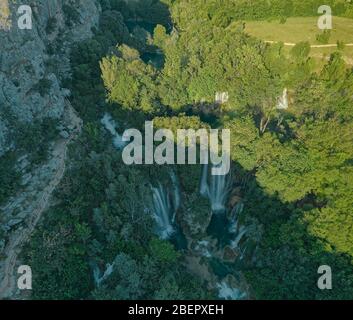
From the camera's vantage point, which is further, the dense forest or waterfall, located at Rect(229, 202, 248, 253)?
waterfall, located at Rect(229, 202, 248, 253)

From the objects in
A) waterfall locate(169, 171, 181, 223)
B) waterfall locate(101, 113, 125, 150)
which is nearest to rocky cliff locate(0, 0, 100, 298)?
waterfall locate(101, 113, 125, 150)

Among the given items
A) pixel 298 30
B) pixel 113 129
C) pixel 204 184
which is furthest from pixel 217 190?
pixel 298 30

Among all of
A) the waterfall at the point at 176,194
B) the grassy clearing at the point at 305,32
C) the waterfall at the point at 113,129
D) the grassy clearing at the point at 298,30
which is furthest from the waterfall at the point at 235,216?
the grassy clearing at the point at 298,30

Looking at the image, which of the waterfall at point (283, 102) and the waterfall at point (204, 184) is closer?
the waterfall at point (204, 184)

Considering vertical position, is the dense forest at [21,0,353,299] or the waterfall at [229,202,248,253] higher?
the dense forest at [21,0,353,299]

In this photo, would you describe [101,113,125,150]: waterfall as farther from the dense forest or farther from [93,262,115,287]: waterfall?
[93,262,115,287]: waterfall

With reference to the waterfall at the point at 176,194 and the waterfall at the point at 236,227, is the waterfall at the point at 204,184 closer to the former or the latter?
the waterfall at the point at 176,194

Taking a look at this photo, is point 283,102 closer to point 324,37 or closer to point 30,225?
point 324,37
